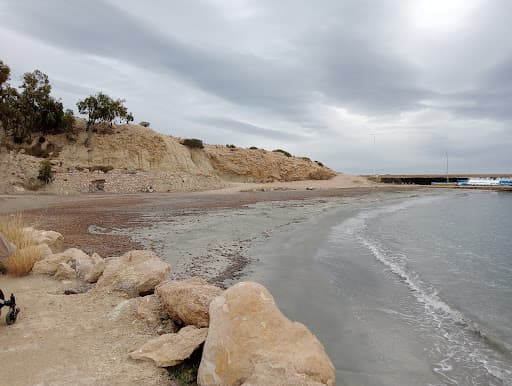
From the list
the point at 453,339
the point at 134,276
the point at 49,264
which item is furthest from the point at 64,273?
the point at 453,339

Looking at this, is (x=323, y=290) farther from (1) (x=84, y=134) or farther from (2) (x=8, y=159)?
(1) (x=84, y=134)

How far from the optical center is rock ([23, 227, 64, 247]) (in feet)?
28.1

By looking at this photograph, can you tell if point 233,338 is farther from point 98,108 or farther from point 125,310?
point 98,108

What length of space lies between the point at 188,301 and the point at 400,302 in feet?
14.4

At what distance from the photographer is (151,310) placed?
4672 mm

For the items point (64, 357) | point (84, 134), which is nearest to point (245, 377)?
point (64, 357)

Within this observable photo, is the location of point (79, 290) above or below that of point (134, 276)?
below

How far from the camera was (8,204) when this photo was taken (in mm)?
19625

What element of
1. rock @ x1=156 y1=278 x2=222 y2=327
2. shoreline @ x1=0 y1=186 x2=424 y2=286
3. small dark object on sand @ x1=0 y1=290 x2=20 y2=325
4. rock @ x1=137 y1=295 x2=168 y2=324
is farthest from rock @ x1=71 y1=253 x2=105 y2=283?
rock @ x1=156 y1=278 x2=222 y2=327

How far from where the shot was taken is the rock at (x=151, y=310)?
4551 mm

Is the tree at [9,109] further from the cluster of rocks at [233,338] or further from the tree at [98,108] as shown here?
the cluster of rocks at [233,338]

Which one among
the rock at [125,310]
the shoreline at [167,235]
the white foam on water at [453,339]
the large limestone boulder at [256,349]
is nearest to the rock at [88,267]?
the shoreline at [167,235]

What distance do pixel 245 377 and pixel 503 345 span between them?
4239mm

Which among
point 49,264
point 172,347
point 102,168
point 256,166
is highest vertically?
point 256,166
